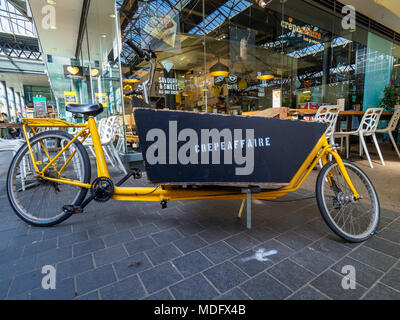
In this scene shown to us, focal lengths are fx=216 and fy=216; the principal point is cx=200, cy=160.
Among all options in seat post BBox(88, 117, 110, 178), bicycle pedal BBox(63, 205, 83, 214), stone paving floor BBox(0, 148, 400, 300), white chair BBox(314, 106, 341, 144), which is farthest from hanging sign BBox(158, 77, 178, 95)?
bicycle pedal BBox(63, 205, 83, 214)

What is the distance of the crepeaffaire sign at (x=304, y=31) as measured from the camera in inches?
292

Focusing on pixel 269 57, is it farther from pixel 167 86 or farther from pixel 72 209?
pixel 72 209

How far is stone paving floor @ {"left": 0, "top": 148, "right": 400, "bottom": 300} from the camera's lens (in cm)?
107

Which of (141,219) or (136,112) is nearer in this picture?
(136,112)

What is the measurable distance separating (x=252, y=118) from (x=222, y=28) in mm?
7361

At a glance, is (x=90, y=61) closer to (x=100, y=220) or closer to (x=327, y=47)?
(x=100, y=220)

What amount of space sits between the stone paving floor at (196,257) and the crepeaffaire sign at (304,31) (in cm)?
759

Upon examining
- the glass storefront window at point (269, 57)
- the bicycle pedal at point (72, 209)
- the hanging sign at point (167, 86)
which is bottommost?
the bicycle pedal at point (72, 209)

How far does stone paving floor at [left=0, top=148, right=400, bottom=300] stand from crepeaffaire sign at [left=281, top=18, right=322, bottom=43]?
24.9 ft

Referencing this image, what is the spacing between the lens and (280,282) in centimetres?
111

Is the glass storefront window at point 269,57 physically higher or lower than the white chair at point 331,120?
higher

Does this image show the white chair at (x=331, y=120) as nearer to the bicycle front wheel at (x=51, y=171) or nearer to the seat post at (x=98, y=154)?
the seat post at (x=98, y=154)

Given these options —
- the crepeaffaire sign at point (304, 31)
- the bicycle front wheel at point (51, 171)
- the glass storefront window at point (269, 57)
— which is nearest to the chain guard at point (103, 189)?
the bicycle front wheel at point (51, 171)
